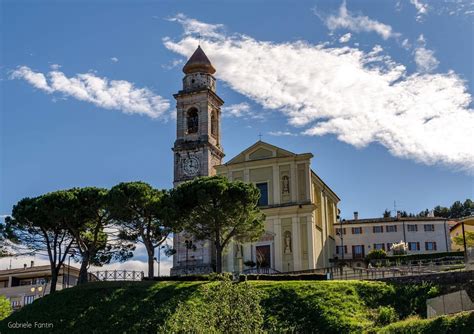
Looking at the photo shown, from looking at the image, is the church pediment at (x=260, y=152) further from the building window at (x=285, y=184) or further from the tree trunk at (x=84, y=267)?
the tree trunk at (x=84, y=267)

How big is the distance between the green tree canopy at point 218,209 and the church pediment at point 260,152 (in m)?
16.1

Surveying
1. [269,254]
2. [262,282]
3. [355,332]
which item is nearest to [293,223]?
[269,254]

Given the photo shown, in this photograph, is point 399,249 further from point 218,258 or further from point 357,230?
point 218,258

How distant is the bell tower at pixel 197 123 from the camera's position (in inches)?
2840

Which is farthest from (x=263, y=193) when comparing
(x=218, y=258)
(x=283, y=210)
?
(x=218, y=258)

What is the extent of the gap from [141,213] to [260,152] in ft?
66.7

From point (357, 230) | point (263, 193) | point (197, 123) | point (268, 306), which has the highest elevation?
point (197, 123)

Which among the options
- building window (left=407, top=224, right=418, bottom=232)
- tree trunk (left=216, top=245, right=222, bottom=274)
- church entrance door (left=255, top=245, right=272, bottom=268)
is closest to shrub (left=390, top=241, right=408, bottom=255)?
building window (left=407, top=224, right=418, bottom=232)

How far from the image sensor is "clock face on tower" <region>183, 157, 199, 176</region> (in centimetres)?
7181

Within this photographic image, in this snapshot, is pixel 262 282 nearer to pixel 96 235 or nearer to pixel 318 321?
pixel 318 321

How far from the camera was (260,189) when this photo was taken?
6662 cm

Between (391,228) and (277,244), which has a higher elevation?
(391,228)

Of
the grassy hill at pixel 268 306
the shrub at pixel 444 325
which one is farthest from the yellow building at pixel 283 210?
the shrub at pixel 444 325

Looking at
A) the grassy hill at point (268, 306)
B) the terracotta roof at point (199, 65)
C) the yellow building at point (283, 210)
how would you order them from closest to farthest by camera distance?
the grassy hill at point (268, 306) → the yellow building at point (283, 210) → the terracotta roof at point (199, 65)
